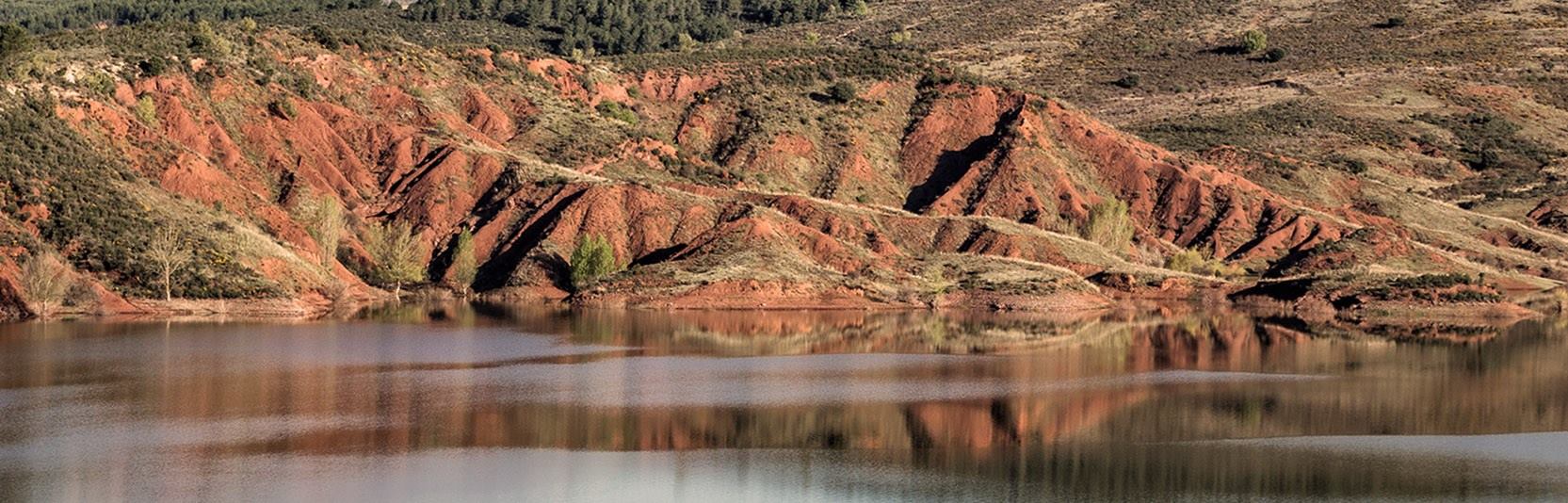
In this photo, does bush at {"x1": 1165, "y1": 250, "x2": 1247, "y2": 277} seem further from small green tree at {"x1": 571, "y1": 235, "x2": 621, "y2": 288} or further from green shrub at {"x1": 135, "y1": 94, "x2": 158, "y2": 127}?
green shrub at {"x1": 135, "y1": 94, "x2": 158, "y2": 127}

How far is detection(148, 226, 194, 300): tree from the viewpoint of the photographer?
327 feet

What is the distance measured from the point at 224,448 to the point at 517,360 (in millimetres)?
25053

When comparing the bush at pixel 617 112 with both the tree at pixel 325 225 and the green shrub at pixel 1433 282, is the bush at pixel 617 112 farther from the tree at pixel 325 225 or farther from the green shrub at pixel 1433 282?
the green shrub at pixel 1433 282

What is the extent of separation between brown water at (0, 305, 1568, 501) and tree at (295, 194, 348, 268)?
22.8 meters

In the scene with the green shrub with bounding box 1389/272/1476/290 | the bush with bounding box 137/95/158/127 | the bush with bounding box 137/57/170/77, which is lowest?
the green shrub with bounding box 1389/272/1476/290

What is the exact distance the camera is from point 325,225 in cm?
11712

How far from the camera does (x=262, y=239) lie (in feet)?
361

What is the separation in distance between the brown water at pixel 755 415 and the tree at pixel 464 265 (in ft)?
87.3

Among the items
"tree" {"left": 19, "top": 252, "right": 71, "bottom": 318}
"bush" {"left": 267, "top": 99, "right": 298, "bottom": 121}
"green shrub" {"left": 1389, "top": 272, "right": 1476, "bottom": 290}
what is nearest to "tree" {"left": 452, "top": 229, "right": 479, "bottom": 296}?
"bush" {"left": 267, "top": 99, "right": 298, "bottom": 121}

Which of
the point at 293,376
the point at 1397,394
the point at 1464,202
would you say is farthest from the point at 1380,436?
the point at 1464,202

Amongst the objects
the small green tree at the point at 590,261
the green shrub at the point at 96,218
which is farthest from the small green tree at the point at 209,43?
the small green tree at the point at 590,261

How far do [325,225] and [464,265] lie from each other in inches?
360

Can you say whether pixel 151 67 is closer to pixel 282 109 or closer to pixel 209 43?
pixel 209 43

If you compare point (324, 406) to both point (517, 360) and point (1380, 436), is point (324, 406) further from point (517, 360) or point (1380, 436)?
point (1380, 436)
